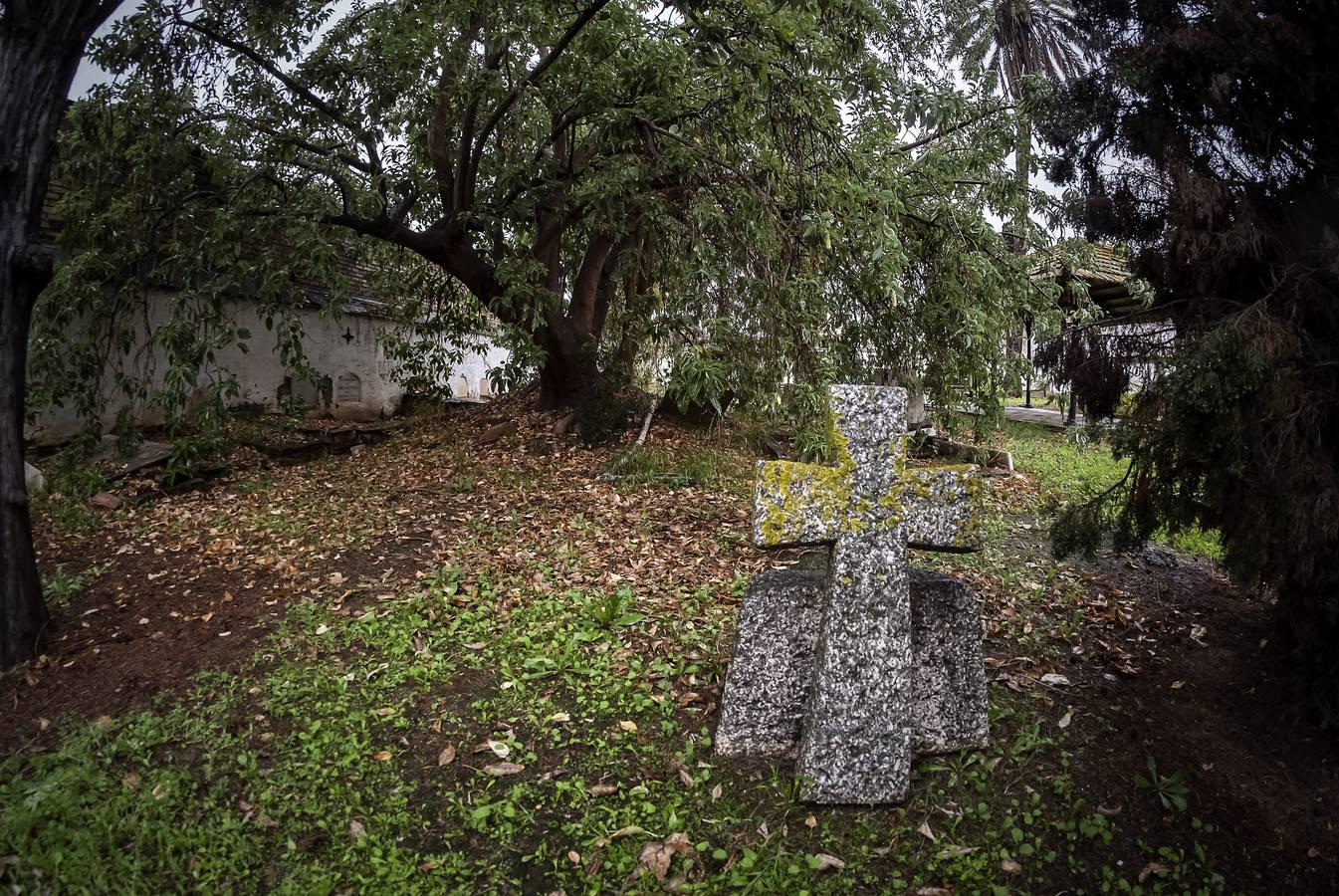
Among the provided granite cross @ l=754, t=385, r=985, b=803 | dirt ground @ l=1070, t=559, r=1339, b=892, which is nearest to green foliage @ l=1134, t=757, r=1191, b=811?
dirt ground @ l=1070, t=559, r=1339, b=892

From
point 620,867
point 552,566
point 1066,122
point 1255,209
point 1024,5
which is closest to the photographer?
point 620,867

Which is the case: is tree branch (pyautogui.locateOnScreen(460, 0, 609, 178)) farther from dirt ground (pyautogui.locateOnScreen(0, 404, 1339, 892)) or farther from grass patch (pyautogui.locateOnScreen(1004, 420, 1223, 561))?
grass patch (pyautogui.locateOnScreen(1004, 420, 1223, 561))

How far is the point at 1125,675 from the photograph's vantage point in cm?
446

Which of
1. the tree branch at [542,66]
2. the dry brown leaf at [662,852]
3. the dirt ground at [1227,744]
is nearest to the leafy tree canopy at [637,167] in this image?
the tree branch at [542,66]

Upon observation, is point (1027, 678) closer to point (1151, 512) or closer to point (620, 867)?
point (1151, 512)

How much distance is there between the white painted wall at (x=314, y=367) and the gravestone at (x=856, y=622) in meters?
8.69

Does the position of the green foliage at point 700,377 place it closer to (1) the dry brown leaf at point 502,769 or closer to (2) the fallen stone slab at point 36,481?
(1) the dry brown leaf at point 502,769

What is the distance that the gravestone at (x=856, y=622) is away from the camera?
3.60 m

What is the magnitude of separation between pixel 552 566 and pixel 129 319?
524 centimetres

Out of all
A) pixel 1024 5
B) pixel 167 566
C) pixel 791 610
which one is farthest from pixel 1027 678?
pixel 1024 5

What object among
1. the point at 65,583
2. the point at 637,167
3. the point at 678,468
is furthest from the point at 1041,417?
the point at 65,583

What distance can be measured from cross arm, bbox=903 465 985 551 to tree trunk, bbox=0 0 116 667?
5.29 metres

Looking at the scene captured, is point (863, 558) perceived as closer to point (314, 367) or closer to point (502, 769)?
point (502, 769)

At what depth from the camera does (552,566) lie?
6.13 m
